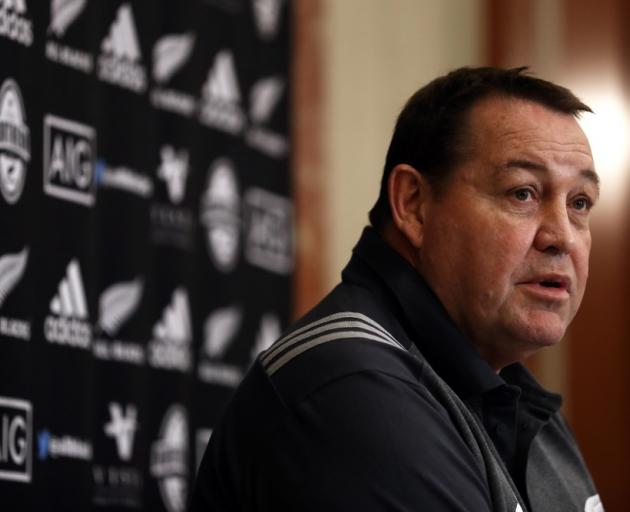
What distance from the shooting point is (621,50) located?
4930 mm

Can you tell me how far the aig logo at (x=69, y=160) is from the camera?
3004 millimetres

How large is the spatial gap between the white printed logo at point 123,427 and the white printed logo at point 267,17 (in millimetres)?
1512

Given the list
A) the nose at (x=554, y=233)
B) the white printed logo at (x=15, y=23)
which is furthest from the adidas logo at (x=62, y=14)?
the nose at (x=554, y=233)

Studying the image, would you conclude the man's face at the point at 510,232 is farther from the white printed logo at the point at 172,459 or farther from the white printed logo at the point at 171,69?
the white printed logo at the point at 171,69

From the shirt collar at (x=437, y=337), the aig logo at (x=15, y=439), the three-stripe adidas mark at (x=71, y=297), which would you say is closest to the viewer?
the shirt collar at (x=437, y=337)

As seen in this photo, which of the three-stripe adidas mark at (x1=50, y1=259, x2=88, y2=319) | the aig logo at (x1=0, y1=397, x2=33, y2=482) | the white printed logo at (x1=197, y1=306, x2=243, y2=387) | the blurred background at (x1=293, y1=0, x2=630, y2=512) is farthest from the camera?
the blurred background at (x1=293, y1=0, x2=630, y2=512)

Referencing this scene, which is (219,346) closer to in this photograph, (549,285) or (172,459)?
(172,459)

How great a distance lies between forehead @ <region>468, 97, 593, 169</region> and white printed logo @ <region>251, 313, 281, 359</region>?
1.85 metres

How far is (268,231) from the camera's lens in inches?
163

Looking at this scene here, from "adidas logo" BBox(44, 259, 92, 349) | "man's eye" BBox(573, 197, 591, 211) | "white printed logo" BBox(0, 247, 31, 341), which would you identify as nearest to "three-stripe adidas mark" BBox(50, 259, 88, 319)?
"adidas logo" BBox(44, 259, 92, 349)

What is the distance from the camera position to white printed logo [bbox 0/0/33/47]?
286 centimetres

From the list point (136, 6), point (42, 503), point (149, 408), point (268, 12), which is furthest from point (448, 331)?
point (268, 12)

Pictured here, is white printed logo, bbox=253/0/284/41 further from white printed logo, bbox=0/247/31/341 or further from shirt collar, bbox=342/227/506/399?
shirt collar, bbox=342/227/506/399

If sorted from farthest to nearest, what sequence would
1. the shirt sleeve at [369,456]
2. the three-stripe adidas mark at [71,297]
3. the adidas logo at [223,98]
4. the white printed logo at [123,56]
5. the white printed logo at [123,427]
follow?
1. the adidas logo at [223,98]
2. the white printed logo at [123,56]
3. the white printed logo at [123,427]
4. the three-stripe adidas mark at [71,297]
5. the shirt sleeve at [369,456]
